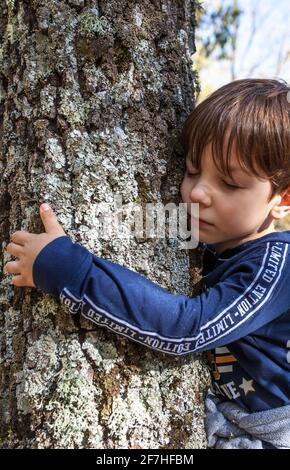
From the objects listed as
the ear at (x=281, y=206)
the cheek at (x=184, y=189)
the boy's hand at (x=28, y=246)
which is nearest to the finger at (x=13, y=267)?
the boy's hand at (x=28, y=246)

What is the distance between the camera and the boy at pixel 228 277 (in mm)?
1373

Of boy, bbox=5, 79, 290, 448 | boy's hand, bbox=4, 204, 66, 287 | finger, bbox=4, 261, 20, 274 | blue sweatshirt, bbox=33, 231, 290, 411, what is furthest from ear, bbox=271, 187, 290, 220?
finger, bbox=4, 261, 20, 274

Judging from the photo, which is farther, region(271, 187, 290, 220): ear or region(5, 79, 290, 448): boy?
region(271, 187, 290, 220): ear

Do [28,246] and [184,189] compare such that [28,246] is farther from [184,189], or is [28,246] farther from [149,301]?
[184,189]

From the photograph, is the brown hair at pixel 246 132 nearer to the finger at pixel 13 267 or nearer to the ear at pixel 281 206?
the ear at pixel 281 206

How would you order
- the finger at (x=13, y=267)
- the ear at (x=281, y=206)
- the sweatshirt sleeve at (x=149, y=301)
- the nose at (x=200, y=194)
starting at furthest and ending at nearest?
the ear at (x=281, y=206) → the nose at (x=200, y=194) → the finger at (x=13, y=267) → the sweatshirt sleeve at (x=149, y=301)

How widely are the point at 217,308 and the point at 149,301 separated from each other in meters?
0.20

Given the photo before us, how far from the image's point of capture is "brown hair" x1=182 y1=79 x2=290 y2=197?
159 cm

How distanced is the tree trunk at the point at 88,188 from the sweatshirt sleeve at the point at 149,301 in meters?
0.08

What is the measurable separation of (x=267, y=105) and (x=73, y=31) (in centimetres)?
64

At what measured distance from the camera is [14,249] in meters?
1.46

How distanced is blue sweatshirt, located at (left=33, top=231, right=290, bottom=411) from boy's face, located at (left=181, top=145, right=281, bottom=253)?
0.07 m

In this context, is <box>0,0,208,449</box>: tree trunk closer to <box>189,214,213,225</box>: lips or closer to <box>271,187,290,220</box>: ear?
<box>189,214,213,225</box>: lips

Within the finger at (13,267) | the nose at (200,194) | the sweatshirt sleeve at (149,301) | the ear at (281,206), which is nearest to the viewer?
the sweatshirt sleeve at (149,301)
